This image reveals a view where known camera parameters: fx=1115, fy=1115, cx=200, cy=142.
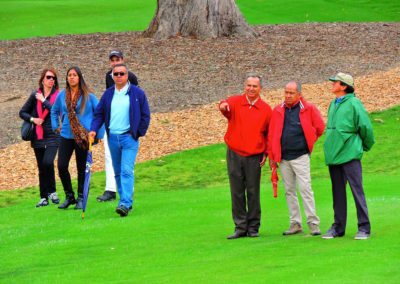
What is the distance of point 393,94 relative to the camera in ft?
84.7

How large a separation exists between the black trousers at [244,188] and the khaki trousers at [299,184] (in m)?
0.34

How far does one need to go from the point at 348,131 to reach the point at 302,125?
574mm

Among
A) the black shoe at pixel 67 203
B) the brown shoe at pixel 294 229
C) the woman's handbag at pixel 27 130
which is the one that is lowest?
the black shoe at pixel 67 203

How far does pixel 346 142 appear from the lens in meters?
11.9

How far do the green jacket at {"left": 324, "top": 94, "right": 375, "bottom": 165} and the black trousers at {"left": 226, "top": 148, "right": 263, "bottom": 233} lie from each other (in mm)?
1009

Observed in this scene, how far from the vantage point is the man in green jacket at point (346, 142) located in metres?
11.9

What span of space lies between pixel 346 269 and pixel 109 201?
7.16 metres

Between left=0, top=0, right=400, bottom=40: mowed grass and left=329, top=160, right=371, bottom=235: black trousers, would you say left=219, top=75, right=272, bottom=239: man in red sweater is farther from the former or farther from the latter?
left=0, top=0, right=400, bottom=40: mowed grass

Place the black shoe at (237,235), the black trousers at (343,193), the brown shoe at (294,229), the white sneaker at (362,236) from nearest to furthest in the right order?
the white sneaker at (362,236)
the black trousers at (343,193)
the brown shoe at (294,229)
the black shoe at (237,235)

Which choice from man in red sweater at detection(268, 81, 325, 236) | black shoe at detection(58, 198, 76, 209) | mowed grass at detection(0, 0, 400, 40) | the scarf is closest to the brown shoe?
man in red sweater at detection(268, 81, 325, 236)

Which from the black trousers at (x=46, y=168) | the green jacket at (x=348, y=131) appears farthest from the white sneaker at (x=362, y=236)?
the black trousers at (x=46, y=168)

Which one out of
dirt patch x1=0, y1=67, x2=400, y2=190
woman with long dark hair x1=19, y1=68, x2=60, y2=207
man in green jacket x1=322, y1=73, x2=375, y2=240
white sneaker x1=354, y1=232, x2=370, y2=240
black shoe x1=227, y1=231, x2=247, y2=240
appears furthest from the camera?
dirt patch x1=0, y1=67, x2=400, y2=190

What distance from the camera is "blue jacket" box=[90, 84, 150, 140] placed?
14625 mm

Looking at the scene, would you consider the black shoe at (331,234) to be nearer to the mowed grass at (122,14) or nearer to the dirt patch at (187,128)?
the dirt patch at (187,128)
